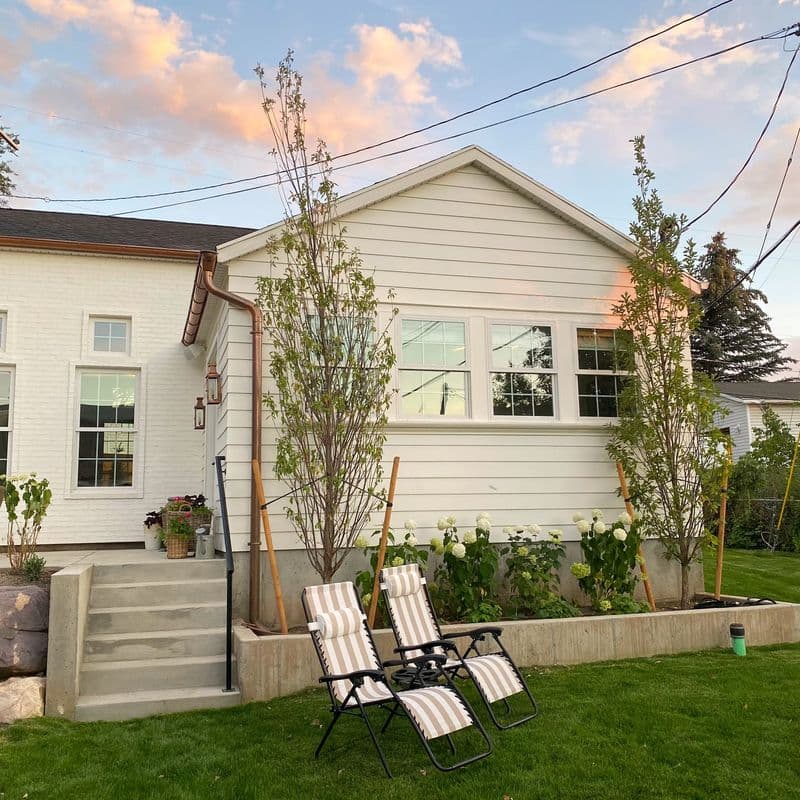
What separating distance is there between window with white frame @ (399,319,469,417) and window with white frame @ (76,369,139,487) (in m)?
4.74

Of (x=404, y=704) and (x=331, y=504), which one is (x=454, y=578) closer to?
(x=331, y=504)

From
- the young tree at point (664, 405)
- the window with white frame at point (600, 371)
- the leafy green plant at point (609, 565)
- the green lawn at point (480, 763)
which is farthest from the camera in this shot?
the window with white frame at point (600, 371)

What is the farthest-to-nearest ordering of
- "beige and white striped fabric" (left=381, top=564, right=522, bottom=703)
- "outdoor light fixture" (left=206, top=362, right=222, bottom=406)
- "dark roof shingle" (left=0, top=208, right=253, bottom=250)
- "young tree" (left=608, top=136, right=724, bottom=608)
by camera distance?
"dark roof shingle" (left=0, top=208, right=253, bottom=250) → "outdoor light fixture" (left=206, top=362, right=222, bottom=406) → "young tree" (left=608, top=136, right=724, bottom=608) → "beige and white striped fabric" (left=381, top=564, right=522, bottom=703)

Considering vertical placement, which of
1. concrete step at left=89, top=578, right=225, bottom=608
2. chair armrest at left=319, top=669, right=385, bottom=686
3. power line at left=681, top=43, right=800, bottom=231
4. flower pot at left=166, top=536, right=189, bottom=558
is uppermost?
power line at left=681, top=43, right=800, bottom=231

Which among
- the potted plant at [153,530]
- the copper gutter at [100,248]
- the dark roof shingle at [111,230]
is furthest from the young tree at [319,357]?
the dark roof shingle at [111,230]

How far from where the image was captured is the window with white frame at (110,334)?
33.0ft

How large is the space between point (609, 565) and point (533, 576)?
2.53 feet

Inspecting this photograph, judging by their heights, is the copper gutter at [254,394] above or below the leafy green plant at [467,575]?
above

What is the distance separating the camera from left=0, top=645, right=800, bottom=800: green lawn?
3.56 meters

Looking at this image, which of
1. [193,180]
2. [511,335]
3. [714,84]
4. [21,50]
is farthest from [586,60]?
[21,50]

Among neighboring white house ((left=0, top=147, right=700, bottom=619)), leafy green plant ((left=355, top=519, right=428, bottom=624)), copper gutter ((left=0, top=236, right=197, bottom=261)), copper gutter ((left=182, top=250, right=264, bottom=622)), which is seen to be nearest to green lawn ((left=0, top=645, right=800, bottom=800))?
leafy green plant ((left=355, top=519, right=428, bottom=624))

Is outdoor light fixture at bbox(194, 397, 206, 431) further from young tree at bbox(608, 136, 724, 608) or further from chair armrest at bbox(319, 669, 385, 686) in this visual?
chair armrest at bbox(319, 669, 385, 686)

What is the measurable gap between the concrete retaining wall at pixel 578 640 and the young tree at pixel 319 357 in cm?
112

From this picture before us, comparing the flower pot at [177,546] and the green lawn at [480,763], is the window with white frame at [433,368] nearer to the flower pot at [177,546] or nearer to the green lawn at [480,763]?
the flower pot at [177,546]
